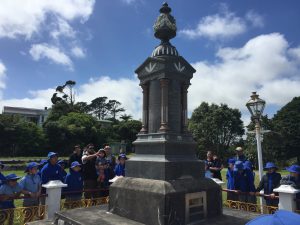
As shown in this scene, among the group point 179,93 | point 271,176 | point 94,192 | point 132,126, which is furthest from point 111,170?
point 132,126

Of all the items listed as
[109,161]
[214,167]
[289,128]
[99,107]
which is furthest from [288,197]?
[99,107]

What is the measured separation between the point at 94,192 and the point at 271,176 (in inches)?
185

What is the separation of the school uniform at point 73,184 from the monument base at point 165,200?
1.63 metres

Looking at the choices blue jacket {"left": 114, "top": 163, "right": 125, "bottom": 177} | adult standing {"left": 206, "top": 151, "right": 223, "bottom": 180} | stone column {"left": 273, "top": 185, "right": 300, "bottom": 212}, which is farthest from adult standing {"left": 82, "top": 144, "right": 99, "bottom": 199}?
stone column {"left": 273, "top": 185, "right": 300, "bottom": 212}

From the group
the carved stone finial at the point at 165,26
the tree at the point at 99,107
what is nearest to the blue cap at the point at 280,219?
the carved stone finial at the point at 165,26

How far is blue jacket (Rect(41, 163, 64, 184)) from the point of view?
21.5 ft

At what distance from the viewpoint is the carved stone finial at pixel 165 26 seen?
5922mm

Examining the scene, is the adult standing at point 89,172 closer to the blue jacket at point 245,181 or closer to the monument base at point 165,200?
the monument base at point 165,200

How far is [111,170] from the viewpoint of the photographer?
8.29m

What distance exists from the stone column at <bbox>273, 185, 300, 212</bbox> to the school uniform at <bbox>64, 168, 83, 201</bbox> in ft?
15.7

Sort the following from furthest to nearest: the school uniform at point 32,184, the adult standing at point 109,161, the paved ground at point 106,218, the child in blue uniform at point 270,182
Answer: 1. the adult standing at point 109,161
2. the child in blue uniform at point 270,182
3. the school uniform at point 32,184
4. the paved ground at point 106,218

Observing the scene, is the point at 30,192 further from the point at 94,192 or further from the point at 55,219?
Answer: the point at 94,192

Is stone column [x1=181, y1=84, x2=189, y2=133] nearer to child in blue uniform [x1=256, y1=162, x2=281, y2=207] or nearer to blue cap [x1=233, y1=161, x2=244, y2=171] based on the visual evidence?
blue cap [x1=233, y1=161, x2=244, y2=171]

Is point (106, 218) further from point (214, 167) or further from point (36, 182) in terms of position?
point (214, 167)
